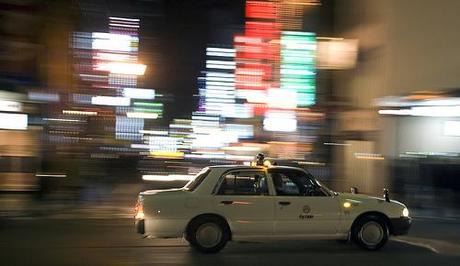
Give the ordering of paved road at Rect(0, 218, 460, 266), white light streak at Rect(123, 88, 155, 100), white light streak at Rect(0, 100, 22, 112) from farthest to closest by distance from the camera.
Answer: white light streak at Rect(123, 88, 155, 100) → white light streak at Rect(0, 100, 22, 112) → paved road at Rect(0, 218, 460, 266)

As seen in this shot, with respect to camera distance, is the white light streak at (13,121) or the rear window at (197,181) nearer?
the rear window at (197,181)

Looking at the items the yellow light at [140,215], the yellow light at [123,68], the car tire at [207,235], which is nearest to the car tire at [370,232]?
the car tire at [207,235]

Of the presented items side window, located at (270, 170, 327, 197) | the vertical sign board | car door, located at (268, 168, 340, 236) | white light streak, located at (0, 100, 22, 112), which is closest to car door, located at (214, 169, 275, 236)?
car door, located at (268, 168, 340, 236)

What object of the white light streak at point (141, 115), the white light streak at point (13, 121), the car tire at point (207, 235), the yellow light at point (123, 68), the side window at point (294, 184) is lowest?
the car tire at point (207, 235)

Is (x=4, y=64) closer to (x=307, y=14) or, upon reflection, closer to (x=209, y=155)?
(x=307, y=14)

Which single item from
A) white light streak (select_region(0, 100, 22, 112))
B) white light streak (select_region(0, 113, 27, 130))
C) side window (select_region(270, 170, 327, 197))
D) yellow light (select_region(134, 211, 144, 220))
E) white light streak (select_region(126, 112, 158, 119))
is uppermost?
white light streak (select_region(126, 112, 158, 119))

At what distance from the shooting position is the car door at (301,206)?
31.4ft

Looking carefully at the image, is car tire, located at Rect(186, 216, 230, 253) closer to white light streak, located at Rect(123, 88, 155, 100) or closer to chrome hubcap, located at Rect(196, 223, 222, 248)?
chrome hubcap, located at Rect(196, 223, 222, 248)

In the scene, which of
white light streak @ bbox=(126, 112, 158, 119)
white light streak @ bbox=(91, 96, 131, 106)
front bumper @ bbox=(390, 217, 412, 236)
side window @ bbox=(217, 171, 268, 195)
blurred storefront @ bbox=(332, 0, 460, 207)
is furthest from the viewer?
white light streak @ bbox=(126, 112, 158, 119)

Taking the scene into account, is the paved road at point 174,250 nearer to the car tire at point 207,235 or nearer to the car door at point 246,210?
the car tire at point 207,235

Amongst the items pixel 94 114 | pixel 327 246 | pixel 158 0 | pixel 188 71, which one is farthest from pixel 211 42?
pixel 327 246

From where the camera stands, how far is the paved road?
353 inches

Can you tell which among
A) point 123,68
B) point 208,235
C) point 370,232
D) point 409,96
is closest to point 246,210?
point 208,235

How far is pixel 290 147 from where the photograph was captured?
26.2 metres
